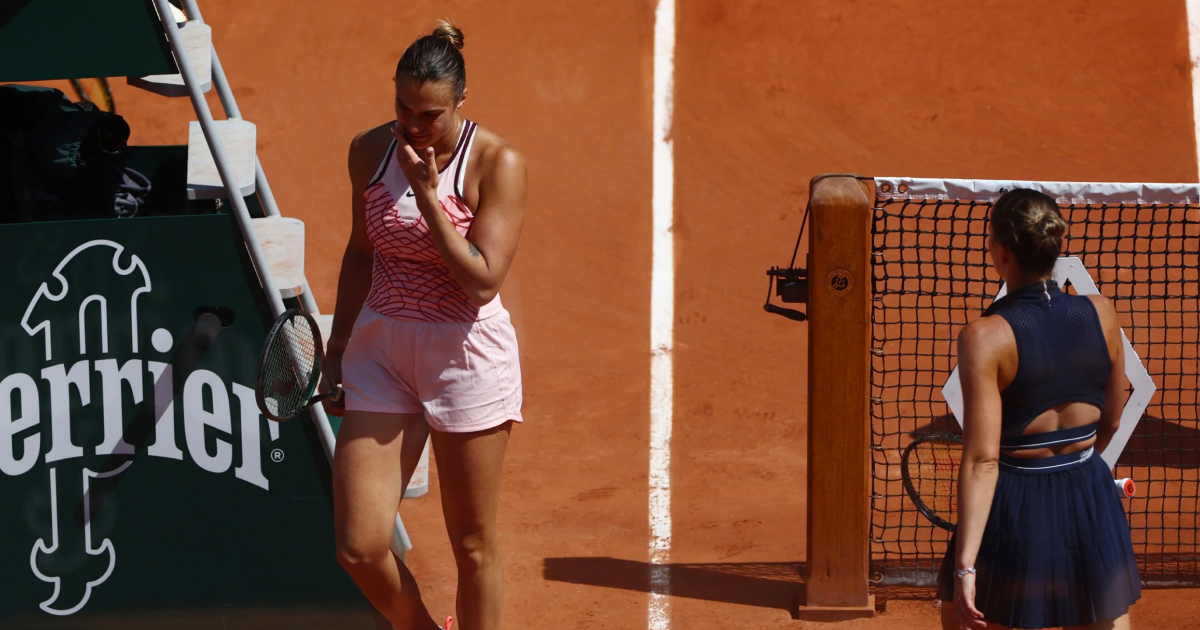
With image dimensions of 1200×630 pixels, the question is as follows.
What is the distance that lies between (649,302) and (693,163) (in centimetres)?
144

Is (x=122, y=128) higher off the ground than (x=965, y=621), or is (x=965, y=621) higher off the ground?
(x=122, y=128)

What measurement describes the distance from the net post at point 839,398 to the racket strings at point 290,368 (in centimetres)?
195

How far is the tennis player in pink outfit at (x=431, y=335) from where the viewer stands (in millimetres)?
3457

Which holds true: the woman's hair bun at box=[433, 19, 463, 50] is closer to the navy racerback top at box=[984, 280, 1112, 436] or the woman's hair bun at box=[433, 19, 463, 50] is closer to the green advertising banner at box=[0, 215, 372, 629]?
the green advertising banner at box=[0, 215, 372, 629]

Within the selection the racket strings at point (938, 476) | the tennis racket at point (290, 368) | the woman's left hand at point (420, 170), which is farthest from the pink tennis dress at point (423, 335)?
the racket strings at point (938, 476)

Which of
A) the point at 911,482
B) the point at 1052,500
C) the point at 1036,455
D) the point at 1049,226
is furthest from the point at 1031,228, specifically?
the point at 911,482

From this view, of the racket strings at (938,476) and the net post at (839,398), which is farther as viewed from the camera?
the racket strings at (938,476)

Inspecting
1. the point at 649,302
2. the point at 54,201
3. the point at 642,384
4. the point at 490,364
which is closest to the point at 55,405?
the point at 54,201

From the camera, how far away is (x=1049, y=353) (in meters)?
3.21

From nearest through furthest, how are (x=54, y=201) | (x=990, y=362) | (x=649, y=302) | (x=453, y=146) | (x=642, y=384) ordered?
(x=990, y=362) → (x=453, y=146) → (x=54, y=201) → (x=642, y=384) → (x=649, y=302)

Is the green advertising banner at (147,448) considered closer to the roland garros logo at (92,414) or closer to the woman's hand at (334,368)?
the roland garros logo at (92,414)

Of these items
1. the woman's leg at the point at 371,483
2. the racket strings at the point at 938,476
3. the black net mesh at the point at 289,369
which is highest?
the black net mesh at the point at 289,369

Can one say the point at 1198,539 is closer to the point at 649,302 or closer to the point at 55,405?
the point at 649,302

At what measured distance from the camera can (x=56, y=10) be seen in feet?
14.1
